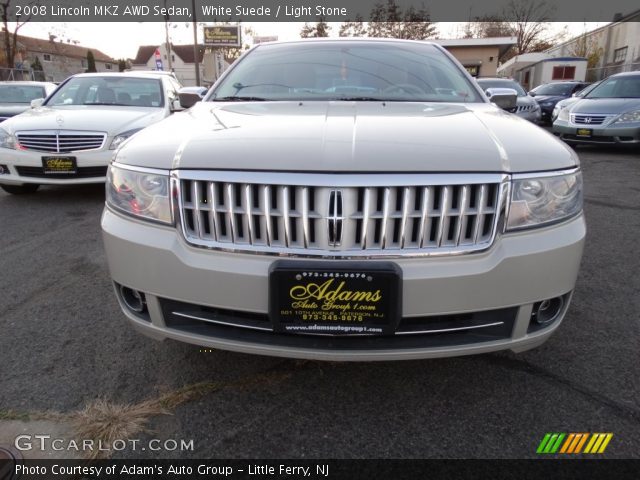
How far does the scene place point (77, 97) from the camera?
20.7 ft

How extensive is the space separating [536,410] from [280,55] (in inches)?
104

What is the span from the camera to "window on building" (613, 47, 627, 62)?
3020 centimetres

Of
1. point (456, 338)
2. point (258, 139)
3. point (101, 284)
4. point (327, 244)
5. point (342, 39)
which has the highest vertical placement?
point (342, 39)

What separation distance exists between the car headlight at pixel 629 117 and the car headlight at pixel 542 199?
811cm

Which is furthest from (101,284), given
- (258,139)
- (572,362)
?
(572,362)

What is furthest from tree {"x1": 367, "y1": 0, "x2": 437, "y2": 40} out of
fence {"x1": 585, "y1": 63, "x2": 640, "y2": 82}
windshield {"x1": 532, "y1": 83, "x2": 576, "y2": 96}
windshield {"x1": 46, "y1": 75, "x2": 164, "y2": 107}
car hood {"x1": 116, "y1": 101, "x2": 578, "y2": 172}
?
car hood {"x1": 116, "y1": 101, "x2": 578, "y2": 172}

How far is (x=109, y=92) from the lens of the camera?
6.43 m

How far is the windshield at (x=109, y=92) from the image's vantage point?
248 inches

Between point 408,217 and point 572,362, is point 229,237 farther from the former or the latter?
point 572,362

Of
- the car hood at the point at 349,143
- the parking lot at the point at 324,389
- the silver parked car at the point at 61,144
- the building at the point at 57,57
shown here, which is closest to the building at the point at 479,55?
the silver parked car at the point at 61,144

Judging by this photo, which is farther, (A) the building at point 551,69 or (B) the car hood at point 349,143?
(A) the building at point 551,69

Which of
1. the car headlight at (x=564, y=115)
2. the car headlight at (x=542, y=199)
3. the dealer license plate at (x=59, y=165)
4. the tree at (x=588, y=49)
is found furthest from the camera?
the tree at (x=588, y=49)

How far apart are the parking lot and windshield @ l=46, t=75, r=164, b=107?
4184 millimetres

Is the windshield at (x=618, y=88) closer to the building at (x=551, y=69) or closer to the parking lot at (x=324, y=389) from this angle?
the parking lot at (x=324, y=389)
